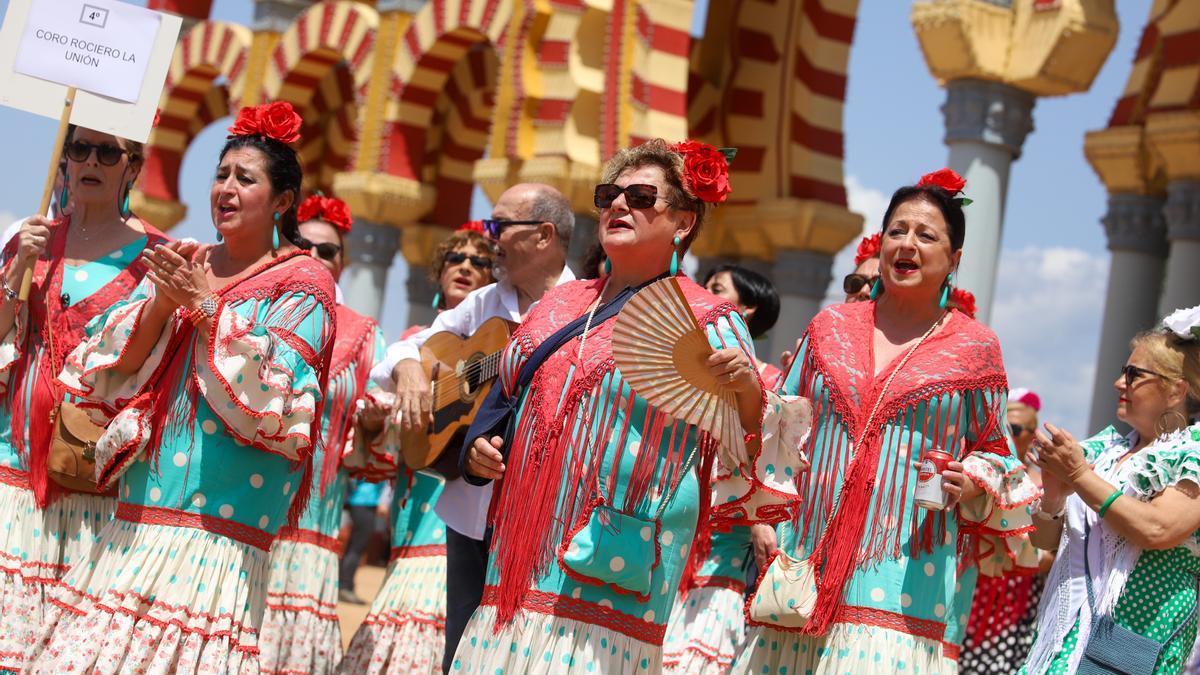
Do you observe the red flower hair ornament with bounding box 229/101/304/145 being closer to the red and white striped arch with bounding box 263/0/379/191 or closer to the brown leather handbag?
the brown leather handbag

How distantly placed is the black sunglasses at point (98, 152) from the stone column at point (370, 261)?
11.2 meters

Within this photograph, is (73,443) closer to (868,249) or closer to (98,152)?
(98,152)

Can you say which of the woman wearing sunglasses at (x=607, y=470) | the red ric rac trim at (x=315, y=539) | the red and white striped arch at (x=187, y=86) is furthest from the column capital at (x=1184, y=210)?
the red and white striped arch at (x=187, y=86)

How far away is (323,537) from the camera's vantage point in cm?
729

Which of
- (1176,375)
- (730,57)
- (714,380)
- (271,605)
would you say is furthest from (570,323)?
(730,57)

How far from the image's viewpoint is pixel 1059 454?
15.7 ft

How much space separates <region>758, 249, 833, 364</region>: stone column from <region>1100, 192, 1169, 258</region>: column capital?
322 cm

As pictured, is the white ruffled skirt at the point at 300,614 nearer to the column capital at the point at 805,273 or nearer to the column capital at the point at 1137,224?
the column capital at the point at 1137,224

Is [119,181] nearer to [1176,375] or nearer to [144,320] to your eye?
[144,320]

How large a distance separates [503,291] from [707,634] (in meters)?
1.59

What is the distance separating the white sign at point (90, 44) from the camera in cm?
552

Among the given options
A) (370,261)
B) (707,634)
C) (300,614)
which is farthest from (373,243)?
(707,634)

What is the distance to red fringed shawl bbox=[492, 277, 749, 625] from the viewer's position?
4199 millimetres

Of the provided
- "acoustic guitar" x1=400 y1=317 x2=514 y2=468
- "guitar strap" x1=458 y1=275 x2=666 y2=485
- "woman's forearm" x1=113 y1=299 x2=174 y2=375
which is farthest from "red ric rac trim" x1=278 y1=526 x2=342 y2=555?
"guitar strap" x1=458 y1=275 x2=666 y2=485
